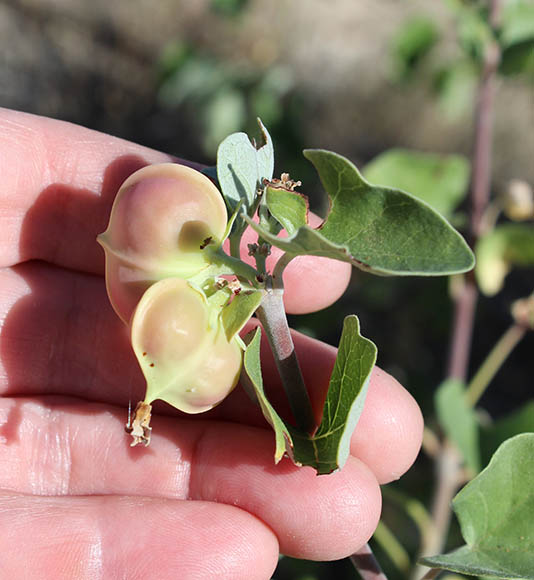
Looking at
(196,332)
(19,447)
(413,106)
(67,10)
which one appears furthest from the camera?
(67,10)

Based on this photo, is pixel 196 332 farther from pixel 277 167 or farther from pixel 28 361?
pixel 277 167

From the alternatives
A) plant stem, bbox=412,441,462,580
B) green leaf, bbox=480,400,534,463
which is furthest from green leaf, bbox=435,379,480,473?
plant stem, bbox=412,441,462,580

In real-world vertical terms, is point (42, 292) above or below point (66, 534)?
above

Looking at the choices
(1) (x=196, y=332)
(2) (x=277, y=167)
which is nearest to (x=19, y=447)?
(1) (x=196, y=332)

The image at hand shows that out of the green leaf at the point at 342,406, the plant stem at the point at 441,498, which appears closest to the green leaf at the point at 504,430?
the plant stem at the point at 441,498

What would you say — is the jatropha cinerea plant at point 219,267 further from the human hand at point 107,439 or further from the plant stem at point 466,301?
the plant stem at point 466,301

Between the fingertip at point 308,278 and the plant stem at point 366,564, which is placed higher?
the fingertip at point 308,278

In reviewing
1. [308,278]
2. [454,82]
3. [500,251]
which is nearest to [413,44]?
[454,82]
